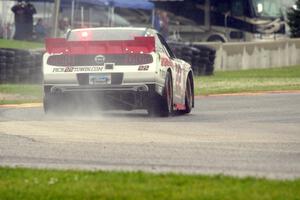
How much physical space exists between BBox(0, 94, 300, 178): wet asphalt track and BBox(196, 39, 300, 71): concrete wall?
20.5 metres

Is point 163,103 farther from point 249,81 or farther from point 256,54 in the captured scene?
point 256,54

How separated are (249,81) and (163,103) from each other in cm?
1456

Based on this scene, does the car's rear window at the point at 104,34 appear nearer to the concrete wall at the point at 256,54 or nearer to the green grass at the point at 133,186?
the green grass at the point at 133,186

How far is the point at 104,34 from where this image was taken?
19844 millimetres

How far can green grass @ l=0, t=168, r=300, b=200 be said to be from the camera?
923cm

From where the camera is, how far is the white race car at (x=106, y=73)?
1861 centimetres

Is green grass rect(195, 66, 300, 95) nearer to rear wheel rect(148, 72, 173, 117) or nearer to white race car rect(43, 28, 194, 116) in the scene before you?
rear wheel rect(148, 72, 173, 117)

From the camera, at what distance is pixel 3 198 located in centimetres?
928

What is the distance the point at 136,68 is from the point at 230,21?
35714mm

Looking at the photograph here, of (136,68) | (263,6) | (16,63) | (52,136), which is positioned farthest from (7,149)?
(263,6)

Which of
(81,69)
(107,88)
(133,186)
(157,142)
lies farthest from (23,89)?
(133,186)

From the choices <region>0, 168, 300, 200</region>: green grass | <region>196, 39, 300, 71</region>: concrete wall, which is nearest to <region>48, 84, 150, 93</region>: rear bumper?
<region>0, 168, 300, 200</region>: green grass

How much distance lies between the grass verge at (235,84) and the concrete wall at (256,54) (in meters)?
0.67

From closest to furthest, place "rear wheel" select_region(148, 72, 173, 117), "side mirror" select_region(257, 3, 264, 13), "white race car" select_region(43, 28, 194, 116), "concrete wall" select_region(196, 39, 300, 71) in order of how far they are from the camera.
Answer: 1. "white race car" select_region(43, 28, 194, 116)
2. "rear wheel" select_region(148, 72, 173, 117)
3. "concrete wall" select_region(196, 39, 300, 71)
4. "side mirror" select_region(257, 3, 264, 13)
